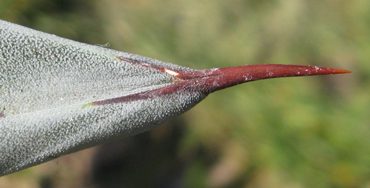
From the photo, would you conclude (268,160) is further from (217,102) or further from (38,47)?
(38,47)

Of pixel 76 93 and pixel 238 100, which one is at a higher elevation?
pixel 238 100

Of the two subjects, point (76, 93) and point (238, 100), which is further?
point (238, 100)

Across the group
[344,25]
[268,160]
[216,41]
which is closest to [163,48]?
[216,41]

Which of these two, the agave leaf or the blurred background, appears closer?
the agave leaf
